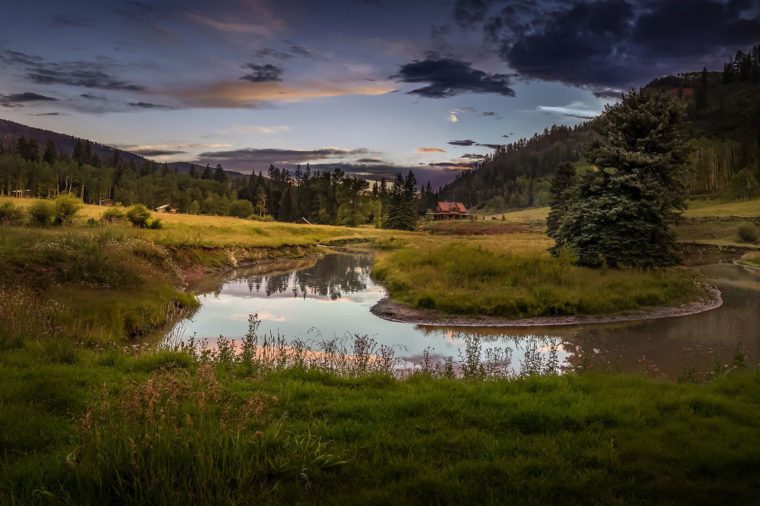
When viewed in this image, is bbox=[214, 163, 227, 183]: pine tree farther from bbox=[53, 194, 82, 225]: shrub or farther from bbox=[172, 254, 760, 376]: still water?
bbox=[172, 254, 760, 376]: still water

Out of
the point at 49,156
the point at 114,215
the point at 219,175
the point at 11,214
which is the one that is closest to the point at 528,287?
the point at 11,214

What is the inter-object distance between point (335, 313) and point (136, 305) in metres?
7.88

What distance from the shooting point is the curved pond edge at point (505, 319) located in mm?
19267

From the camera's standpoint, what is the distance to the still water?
1468 centimetres

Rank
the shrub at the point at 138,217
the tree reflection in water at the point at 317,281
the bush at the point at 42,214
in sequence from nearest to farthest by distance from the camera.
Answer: the tree reflection in water at the point at 317,281 < the bush at the point at 42,214 < the shrub at the point at 138,217

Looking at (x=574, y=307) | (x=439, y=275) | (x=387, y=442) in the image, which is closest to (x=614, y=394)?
(x=387, y=442)

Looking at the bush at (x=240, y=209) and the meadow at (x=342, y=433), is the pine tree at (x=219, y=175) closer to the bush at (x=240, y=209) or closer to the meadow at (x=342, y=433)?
the bush at (x=240, y=209)

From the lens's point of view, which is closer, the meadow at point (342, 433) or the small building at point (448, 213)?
the meadow at point (342, 433)

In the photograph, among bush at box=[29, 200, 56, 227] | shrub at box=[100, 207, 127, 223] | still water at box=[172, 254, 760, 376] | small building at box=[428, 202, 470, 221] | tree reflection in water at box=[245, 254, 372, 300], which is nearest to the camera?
still water at box=[172, 254, 760, 376]

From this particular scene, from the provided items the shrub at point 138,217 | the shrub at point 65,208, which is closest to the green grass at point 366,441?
the shrub at point 65,208

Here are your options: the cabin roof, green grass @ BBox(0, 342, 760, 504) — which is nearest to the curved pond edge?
green grass @ BBox(0, 342, 760, 504)

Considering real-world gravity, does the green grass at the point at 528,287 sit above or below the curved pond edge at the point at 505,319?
above

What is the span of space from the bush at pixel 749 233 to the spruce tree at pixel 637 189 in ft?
141

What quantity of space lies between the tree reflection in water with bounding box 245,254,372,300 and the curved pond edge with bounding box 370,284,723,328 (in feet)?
18.0
